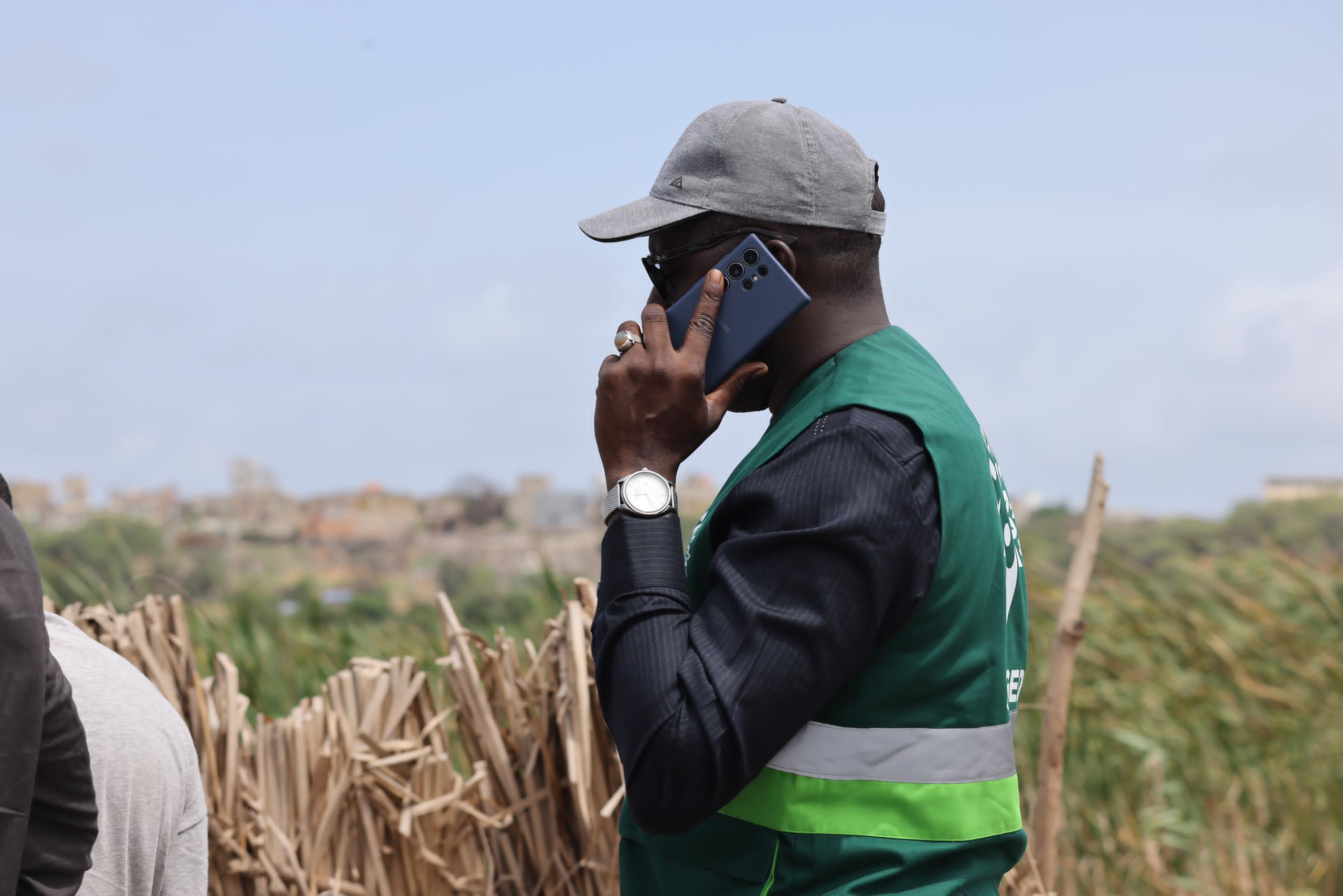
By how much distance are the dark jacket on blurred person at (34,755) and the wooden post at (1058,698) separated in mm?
2000

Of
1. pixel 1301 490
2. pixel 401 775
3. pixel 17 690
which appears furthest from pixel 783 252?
pixel 1301 490

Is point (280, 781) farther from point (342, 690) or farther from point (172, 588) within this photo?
point (172, 588)

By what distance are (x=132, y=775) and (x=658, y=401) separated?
111 cm

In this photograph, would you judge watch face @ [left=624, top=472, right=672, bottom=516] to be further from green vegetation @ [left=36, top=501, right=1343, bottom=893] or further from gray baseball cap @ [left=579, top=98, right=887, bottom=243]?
green vegetation @ [left=36, top=501, right=1343, bottom=893]

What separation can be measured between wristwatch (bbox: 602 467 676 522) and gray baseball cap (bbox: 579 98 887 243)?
35cm

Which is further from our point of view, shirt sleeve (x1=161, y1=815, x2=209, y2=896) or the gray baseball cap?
shirt sleeve (x1=161, y1=815, x2=209, y2=896)

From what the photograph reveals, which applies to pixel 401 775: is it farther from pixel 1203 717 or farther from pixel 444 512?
pixel 444 512

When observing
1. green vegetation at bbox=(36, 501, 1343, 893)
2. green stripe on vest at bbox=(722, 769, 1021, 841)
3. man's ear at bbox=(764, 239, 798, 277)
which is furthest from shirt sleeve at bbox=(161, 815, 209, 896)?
green vegetation at bbox=(36, 501, 1343, 893)

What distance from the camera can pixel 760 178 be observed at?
1815mm

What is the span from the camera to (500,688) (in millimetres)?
3121

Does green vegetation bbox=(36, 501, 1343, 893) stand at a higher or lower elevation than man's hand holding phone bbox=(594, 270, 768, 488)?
lower

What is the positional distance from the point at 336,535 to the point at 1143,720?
24.8 m

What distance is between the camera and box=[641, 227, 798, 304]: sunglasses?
1.82 meters

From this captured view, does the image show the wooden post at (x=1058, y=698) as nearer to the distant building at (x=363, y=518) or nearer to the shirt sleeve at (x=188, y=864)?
the shirt sleeve at (x=188, y=864)
